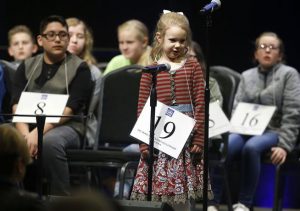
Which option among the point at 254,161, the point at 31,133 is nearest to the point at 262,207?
the point at 254,161

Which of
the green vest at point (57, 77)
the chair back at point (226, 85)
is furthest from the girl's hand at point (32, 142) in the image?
the chair back at point (226, 85)

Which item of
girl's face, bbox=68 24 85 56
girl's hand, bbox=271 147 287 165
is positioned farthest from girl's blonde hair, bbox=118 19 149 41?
girl's hand, bbox=271 147 287 165

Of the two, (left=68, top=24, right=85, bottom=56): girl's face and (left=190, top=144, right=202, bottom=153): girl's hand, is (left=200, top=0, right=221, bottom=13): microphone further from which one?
(left=68, top=24, right=85, bottom=56): girl's face

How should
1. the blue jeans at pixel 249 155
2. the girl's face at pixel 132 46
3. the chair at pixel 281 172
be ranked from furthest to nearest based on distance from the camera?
1. the girl's face at pixel 132 46
2. the blue jeans at pixel 249 155
3. the chair at pixel 281 172

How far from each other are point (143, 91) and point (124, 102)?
4.26ft

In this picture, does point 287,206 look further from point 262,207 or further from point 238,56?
point 238,56

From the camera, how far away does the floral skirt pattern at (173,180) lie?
5.11m

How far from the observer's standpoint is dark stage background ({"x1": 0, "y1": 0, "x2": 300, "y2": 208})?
28.3 ft

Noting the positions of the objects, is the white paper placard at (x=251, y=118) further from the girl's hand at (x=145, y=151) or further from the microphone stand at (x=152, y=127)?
the microphone stand at (x=152, y=127)

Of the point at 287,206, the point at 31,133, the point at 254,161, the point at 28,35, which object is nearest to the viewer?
the point at 31,133

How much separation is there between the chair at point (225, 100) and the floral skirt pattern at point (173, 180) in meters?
1.44

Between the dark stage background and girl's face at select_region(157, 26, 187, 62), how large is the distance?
3.04 m

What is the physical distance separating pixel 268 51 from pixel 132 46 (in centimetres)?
118

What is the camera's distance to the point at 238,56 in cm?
880
